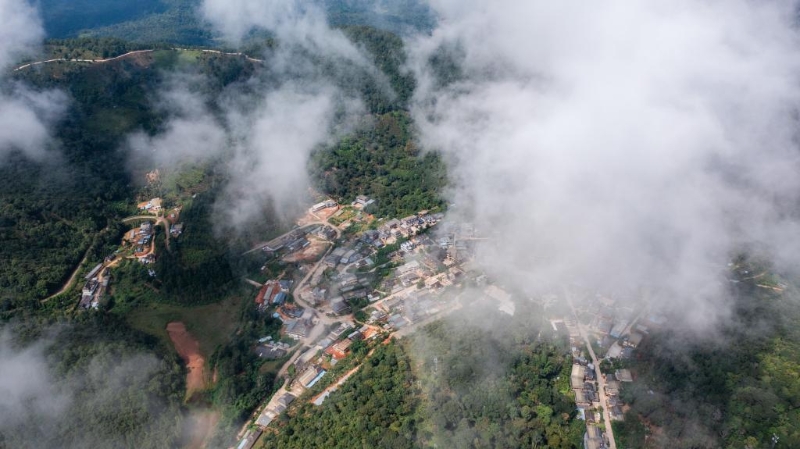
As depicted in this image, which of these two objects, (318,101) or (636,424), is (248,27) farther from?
(636,424)

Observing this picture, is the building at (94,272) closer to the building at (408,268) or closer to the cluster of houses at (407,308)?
the cluster of houses at (407,308)

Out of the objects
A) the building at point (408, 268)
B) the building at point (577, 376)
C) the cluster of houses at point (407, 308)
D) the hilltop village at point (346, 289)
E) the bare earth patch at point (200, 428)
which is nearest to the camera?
the bare earth patch at point (200, 428)

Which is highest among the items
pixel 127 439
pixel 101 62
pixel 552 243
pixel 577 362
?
pixel 101 62

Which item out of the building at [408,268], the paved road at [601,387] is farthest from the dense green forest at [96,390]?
the paved road at [601,387]

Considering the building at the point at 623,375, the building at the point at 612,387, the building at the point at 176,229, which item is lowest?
the building at the point at 176,229

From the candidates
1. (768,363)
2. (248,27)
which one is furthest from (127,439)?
(248,27)

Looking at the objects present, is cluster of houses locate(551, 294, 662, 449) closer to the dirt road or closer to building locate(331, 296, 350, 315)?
building locate(331, 296, 350, 315)

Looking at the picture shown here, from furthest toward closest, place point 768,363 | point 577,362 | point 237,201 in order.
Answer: point 237,201 < point 577,362 < point 768,363
